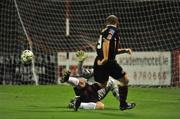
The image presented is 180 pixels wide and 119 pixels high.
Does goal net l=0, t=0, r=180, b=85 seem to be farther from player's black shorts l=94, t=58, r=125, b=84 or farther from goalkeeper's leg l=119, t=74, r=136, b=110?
player's black shorts l=94, t=58, r=125, b=84

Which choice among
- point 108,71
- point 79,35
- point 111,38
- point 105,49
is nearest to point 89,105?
point 108,71

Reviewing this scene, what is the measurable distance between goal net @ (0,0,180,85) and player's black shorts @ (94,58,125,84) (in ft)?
36.8

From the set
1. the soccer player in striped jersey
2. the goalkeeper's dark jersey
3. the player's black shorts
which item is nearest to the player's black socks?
the soccer player in striped jersey

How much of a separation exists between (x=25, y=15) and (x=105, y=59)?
45.6 feet

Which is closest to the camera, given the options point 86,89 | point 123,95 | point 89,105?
point 123,95

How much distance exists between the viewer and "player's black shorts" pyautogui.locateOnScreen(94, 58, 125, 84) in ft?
32.9

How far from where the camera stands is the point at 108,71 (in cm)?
1007

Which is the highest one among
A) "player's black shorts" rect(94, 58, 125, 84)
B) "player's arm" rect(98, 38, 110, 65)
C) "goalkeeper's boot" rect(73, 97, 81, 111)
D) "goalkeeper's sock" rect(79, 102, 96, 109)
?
"player's arm" rect(98, 38, 110, 65)

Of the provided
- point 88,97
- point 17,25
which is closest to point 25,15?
point 17,25

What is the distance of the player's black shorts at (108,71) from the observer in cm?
1002

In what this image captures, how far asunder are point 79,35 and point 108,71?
1407 centimetres

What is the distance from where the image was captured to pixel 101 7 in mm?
24922

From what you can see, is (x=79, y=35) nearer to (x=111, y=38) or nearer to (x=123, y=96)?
(x=123, y=96)

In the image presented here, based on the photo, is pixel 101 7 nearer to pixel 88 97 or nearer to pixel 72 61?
pixel 72 61
